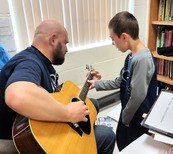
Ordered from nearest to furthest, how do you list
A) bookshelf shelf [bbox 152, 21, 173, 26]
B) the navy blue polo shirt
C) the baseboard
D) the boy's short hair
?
the navy blue polo shirt
the boy's short hair
bookshelf shelf [bbox 152, 21, 173, 26]
the baseboard

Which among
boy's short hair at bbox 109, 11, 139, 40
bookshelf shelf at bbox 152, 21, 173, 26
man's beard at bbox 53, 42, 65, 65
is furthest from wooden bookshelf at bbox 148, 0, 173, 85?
man's beard at bbox 53, 42, 65, 65

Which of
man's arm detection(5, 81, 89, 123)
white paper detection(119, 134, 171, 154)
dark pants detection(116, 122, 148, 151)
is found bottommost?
dark pants detection(116, 122, 148, 151)

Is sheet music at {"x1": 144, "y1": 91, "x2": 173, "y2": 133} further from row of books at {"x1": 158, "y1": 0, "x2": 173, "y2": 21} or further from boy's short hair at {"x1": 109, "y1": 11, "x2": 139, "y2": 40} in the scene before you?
row of books at {"x1": 158, "y1": 0, "x2": 173, "y2": 21}

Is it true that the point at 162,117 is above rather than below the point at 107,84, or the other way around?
above

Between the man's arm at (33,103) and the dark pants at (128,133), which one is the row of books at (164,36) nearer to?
the dark pants at (128,133)

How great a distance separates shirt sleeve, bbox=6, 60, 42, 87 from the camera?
778 millimetres

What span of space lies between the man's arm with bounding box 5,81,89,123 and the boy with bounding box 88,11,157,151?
0.53 metres

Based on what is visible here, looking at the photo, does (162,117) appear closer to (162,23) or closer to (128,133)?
(128,133)

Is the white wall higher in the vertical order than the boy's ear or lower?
lower

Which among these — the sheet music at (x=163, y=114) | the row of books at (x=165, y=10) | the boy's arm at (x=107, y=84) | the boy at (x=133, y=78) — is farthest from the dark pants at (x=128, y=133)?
the row of books at (x=165, y=10)

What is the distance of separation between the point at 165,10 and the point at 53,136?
181 cm

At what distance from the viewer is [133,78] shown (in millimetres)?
1188

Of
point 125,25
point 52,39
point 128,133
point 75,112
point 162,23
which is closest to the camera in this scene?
point 75,112

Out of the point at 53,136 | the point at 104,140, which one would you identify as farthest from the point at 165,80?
the point at 53,136
